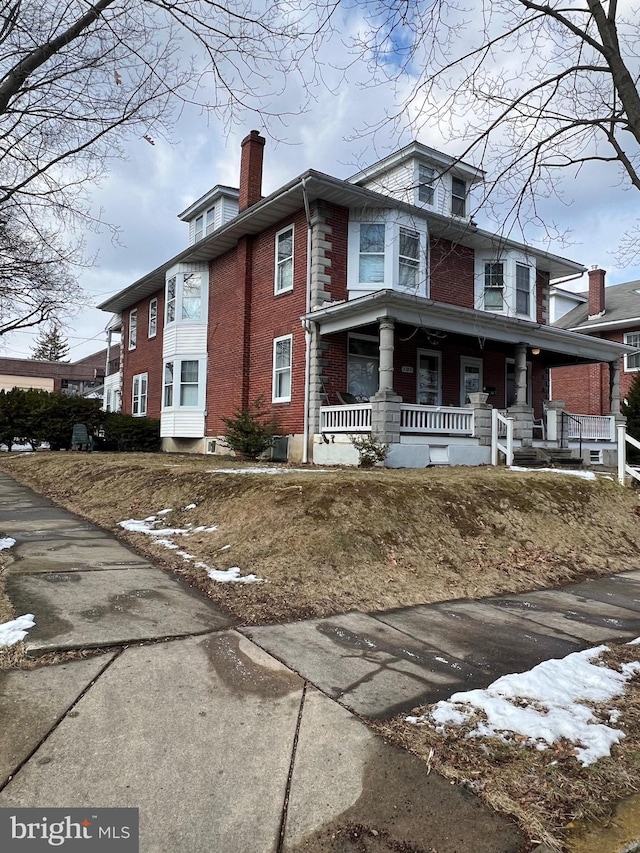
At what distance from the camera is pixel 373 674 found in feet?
11.9

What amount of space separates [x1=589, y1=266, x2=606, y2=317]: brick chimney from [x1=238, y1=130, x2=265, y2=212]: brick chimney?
19150 millimetres

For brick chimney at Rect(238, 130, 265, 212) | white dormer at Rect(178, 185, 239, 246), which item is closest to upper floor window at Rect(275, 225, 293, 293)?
brick chimney at Rect(238, 130, 265, 212)

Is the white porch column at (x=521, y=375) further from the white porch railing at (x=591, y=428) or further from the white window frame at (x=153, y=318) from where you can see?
the white window frame at (x=153, y=318)

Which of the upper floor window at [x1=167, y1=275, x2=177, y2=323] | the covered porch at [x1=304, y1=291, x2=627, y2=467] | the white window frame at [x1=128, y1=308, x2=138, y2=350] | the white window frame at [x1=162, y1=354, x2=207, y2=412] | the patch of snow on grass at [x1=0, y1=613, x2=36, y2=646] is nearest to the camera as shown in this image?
the patch of snow on grass at [x1=0, y1=613, x2=36, y2=646]

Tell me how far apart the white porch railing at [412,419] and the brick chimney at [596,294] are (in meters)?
19.5

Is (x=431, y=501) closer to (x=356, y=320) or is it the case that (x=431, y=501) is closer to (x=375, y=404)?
(x=375, y=404)

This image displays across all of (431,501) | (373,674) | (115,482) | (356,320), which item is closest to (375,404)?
(356,320)

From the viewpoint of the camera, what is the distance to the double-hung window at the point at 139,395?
79.8ft

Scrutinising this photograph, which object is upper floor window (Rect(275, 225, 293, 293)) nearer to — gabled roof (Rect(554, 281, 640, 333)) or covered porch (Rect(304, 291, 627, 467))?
covered porch (Rect(304, 291, 627, 467))

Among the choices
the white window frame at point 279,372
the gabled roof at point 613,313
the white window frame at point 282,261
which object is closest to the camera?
the white window frame at point 279,372

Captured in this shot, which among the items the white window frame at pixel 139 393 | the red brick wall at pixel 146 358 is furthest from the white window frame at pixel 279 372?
the white window frame at pixel 139 393

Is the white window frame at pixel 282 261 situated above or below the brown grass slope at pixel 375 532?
above

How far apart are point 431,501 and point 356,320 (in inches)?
259

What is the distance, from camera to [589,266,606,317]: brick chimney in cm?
2881
